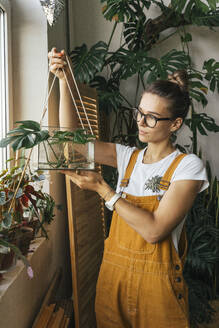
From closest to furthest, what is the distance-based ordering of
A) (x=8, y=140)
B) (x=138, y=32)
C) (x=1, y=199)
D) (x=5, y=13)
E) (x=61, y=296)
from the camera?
(x=8, y=140)
(x=1, y=199)
(x=5, y=13)
(x=61, y=296)
(x=138, y=32)

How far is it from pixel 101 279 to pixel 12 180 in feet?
1.91

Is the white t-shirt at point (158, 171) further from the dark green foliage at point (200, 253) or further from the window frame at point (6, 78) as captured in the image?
the dark green foliage at point (200, 253)

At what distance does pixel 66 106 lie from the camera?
1.39 meters

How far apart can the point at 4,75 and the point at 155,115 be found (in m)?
0.90

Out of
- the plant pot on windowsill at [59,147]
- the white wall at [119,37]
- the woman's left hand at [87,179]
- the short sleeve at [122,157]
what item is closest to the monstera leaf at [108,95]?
the white wall at [119,37]

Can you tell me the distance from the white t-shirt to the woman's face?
0.11m

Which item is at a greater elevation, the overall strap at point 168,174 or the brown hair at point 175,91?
the brown hair at point 175,91

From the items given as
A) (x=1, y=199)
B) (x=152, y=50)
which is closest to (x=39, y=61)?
(x=1, y=199)

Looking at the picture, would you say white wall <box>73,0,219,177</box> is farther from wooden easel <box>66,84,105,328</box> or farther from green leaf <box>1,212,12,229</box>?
green leaf <box>1,212,12,229</box>

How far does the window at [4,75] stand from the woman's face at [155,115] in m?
0.79

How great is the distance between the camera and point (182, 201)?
47.2 inches

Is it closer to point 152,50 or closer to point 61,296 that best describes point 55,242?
point 61,296

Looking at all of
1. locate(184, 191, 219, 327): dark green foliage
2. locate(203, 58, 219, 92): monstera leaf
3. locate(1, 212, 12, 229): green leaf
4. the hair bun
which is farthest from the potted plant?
locate(203, 58, 219, 92): monstera leaf

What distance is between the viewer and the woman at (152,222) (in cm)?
120
